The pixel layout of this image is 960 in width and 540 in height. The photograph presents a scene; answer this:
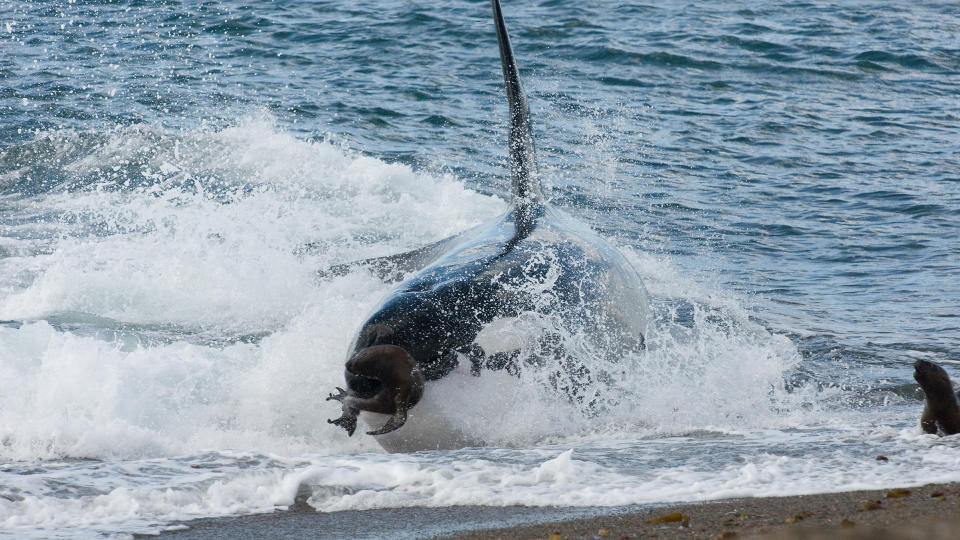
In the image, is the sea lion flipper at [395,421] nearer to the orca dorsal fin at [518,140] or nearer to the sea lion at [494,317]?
the sea lion at [494,317]

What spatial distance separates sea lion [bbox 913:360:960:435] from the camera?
17.9 ft

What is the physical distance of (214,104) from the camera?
16.9 meters

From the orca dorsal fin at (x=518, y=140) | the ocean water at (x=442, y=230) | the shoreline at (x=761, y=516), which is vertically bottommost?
the ocean water at (x=442, y=230)

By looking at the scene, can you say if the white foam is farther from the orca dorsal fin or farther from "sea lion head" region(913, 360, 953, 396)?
the orca dorsal fin

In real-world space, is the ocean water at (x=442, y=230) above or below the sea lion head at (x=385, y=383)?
below

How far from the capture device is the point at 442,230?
39.4 ft

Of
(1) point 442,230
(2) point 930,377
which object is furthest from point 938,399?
(1) point 442,230

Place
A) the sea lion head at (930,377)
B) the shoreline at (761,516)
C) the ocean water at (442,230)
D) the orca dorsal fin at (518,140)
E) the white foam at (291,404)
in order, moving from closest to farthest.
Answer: the shoreline at (761,516) → the white foam at (291,404) → the ocean water at (442,230) → the sea lion head at (930,377) → the orca dorsal fin at (518,140)

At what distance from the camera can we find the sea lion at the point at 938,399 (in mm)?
5449

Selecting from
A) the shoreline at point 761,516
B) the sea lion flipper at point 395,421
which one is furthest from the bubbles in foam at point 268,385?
the shoreline at point 761,516

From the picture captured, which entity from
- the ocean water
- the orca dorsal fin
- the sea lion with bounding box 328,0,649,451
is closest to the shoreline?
the ocean water

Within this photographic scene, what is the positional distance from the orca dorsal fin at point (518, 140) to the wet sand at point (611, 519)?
351cm

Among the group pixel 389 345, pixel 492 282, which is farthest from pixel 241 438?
pixel 492 282

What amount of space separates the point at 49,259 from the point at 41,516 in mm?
6115
